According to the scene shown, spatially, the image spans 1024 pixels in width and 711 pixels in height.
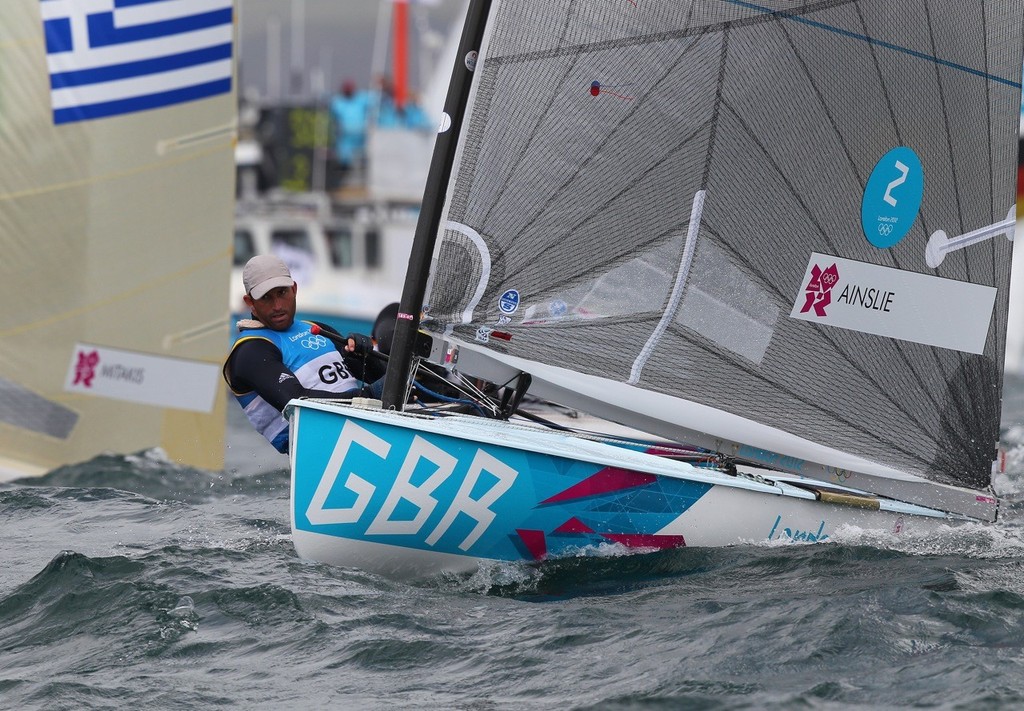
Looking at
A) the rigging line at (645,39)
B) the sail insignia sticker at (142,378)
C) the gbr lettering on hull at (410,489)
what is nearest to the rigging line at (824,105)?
the rigging line at (645,39)

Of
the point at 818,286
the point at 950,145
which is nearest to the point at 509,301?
the point at 818,286

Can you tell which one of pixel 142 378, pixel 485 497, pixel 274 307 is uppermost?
pixel 274 307

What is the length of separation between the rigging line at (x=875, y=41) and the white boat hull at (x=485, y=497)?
154 centimetres

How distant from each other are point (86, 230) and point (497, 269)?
349cm

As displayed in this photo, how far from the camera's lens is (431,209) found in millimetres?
4129

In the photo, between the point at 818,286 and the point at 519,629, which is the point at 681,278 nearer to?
the point at 818,286

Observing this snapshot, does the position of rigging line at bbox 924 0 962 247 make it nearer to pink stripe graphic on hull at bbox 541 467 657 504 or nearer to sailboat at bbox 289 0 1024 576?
sailboat at bbox 289 0 1024 576

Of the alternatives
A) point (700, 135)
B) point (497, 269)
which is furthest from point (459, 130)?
point (700, 135)

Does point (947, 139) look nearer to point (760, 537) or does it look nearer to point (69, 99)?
point (760, 537)

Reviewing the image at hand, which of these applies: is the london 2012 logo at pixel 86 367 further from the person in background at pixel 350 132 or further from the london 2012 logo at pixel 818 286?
the person in background at pixel 350 132

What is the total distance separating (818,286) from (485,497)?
1440 mm

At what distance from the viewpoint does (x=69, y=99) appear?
6.77m

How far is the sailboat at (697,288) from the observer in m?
3.98

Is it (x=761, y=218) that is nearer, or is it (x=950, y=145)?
(x=761, y=218)
